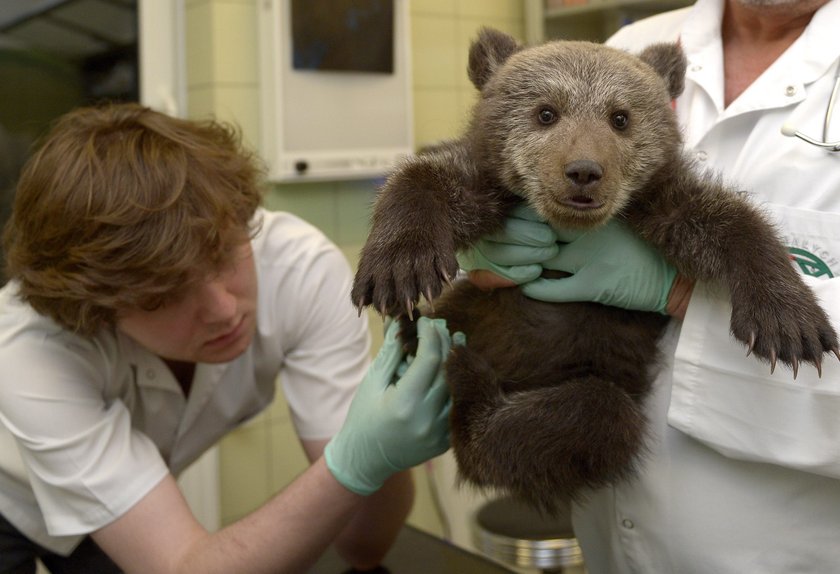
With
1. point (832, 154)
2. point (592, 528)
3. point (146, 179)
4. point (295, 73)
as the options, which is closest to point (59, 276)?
point (146, 179)

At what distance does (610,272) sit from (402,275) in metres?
0.36

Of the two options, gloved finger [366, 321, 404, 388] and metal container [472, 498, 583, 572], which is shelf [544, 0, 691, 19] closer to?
metal container [472, 498, 583, 572]

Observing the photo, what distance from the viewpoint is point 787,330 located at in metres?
1.14

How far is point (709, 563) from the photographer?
1292 millimetres

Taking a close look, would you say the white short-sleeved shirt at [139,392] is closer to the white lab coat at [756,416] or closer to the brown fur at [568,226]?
the brown fur at [568,226]

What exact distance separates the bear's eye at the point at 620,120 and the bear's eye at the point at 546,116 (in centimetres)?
9

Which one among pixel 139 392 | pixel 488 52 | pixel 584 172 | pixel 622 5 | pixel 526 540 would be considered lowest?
pixel 526 540

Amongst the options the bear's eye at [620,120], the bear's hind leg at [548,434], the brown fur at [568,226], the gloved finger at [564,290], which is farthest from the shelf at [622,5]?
the bear's hind leg at [548,434]

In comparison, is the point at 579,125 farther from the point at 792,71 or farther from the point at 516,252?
the point at 792,71

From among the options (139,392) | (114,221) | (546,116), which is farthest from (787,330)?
(139,392)

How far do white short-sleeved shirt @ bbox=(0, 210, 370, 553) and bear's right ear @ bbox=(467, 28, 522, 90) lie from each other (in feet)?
2.04

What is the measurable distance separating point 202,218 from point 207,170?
0.41 feet

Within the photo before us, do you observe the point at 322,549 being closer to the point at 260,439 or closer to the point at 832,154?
the point at 832,154

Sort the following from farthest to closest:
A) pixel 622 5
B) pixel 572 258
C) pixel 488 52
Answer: pixel 622 5, pixel 488 52, pixel 572 258
